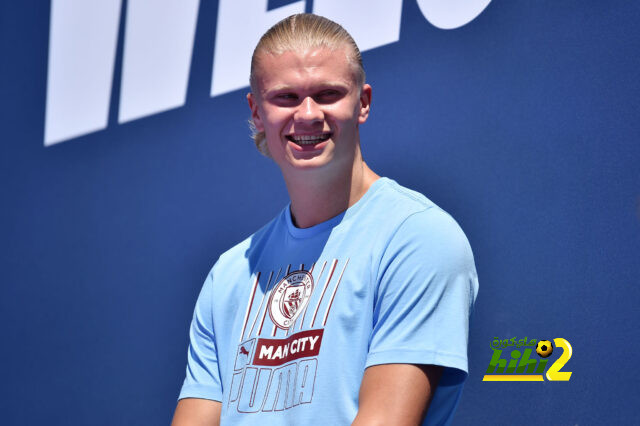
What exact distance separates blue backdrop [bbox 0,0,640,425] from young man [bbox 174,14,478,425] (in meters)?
Result: 0.48

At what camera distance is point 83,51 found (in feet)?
8.07

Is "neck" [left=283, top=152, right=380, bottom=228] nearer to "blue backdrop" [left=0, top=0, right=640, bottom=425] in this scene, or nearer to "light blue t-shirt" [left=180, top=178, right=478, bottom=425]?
"light blue t-shirt" [left=180, top=178, right=478, bottom=425]

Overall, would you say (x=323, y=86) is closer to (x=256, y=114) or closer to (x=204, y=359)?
(x=256, y=114)

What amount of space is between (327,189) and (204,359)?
38cm

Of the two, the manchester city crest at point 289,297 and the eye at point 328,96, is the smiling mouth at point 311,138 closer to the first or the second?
the eye at point 328,96

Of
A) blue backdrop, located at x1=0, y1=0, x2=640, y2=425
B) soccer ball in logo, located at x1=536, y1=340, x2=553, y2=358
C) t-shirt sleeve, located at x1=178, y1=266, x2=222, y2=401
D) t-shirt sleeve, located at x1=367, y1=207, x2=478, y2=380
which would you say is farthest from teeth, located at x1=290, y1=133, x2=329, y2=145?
soccer ball in logo, located at x1=536, y1=340, x2=553, y2=358

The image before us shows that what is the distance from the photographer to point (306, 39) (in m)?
1.33

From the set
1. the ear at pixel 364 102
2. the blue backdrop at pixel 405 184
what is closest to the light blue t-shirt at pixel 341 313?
the ear at pixel 364 102

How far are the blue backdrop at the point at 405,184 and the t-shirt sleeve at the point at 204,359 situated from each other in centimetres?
59

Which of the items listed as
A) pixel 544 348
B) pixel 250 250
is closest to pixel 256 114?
pixel 250 250

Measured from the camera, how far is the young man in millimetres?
1148

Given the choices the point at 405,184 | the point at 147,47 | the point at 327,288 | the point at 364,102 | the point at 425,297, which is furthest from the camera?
the point at 147,47

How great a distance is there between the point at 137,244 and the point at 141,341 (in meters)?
0.27

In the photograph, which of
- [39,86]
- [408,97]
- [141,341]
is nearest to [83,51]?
[39,86]
